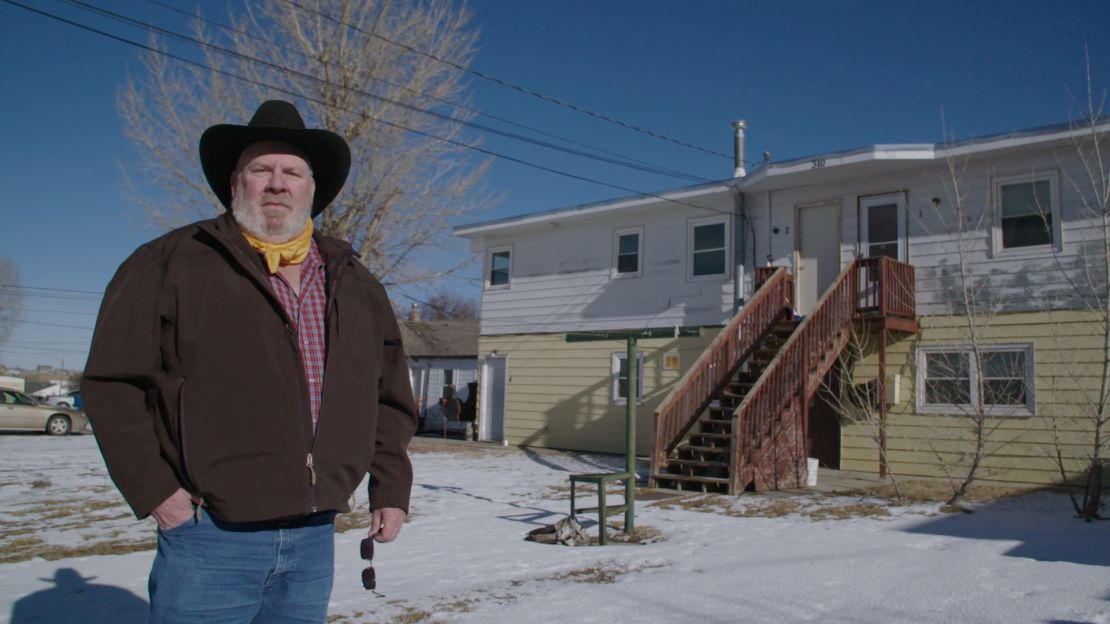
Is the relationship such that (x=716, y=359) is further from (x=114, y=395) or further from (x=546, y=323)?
(x=114, y=395)

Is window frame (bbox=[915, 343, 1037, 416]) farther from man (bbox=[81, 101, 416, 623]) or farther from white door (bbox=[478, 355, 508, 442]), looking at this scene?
man (bbox=[81, 101, 416, 623])

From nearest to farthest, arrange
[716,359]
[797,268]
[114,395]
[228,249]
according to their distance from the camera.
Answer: [114,395]
[228,249]
[716,359]
[797,268]

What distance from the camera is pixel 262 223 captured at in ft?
7.82

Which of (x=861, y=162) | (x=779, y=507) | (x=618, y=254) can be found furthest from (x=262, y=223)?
(x=618, y=254)

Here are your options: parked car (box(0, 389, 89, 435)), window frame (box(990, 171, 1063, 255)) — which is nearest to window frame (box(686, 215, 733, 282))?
window frame (box(990, 171, 1063, 255))

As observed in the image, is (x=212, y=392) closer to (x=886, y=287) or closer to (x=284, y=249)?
(x=284, y=249)

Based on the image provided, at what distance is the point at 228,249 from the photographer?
7.38 ft

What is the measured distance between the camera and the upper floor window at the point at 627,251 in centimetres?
1725

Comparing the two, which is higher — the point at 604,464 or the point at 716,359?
the point at 716,359

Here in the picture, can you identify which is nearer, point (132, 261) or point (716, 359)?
point (132, 261)

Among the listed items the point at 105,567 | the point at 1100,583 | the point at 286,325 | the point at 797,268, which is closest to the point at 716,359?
the point at 797,268

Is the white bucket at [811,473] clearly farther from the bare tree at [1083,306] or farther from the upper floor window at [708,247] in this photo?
the upper floor window at [708,247]

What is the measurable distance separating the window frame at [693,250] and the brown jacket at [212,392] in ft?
46.0

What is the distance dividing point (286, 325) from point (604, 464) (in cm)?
1333
